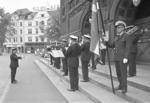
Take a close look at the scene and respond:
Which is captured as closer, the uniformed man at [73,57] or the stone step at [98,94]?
the stone step at [98,94]

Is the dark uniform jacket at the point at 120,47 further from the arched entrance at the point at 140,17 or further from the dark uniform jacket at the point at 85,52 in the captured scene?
the arched entrance at the point at 140,17

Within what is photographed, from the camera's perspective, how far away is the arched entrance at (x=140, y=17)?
16.1m

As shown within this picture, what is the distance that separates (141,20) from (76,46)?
6.29 m

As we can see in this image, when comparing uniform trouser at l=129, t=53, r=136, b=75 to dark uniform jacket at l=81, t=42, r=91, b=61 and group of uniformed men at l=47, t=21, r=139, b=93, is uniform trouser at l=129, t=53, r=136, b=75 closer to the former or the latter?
group of uniformed men at l=47, t=21, r=139, b=93

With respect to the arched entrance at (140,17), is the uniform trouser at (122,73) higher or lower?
lower

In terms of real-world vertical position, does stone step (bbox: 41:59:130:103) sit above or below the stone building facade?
below

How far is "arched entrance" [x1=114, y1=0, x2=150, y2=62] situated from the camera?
16078mm

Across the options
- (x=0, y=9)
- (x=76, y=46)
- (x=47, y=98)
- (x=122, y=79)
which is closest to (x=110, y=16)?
(x=76, y=46)

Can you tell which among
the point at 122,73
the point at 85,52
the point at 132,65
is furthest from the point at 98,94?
the point at 85,52

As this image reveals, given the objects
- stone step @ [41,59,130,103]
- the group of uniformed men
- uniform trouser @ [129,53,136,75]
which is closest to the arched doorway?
the group of uniformed men

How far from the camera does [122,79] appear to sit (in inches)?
349

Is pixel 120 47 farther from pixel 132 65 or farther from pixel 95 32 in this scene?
pixel 132 65

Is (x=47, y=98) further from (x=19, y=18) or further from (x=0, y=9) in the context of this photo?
(x=19, y=18)

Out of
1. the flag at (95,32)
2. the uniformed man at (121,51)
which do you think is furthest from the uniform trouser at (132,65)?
the uniformed man at (121,51)
